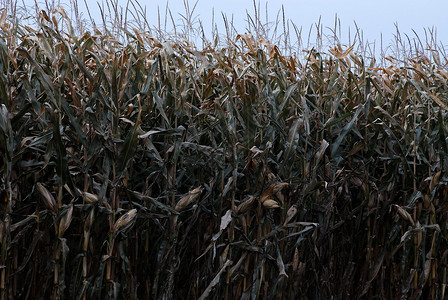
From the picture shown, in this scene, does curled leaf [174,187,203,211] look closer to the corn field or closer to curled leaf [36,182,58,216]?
the corn field

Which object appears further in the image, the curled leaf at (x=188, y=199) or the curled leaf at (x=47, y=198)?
the curled leaf at (x=188, y=199)

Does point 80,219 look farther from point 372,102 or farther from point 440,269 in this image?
point 440,269

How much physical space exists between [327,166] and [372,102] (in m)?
0.43

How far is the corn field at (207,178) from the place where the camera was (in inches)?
90.7

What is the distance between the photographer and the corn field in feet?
7.56

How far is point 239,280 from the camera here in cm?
263

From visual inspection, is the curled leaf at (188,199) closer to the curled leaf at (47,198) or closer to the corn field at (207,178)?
the corn field at (207,178)

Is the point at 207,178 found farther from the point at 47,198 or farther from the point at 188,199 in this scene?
the point at 47,198

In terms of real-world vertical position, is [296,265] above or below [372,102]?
below

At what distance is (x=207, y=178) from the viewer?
257cm

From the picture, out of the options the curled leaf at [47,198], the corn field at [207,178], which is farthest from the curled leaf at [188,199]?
the curled leaf at [47,198]

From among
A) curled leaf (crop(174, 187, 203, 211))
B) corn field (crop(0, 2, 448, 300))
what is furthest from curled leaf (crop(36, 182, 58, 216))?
curled leaf (crop(174, 187, 203, 211))

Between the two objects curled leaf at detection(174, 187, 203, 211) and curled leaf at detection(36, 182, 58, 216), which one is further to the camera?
curled leaf at detection(174, 187, 203, 211)

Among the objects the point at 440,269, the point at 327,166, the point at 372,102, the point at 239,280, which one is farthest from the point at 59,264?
the point at 440,269
